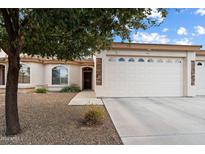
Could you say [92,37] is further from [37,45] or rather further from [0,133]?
[0,133]

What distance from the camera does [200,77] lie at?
15.2 metres

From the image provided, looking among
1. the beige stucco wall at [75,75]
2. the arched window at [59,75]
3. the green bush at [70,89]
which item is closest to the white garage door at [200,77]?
the green bush at [70,89]

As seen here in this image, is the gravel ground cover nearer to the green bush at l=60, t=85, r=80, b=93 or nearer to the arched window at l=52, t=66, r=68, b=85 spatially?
the green bush at l=60, t=85, r=80, b=93

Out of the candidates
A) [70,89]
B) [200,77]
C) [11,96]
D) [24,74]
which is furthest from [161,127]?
[24,74]

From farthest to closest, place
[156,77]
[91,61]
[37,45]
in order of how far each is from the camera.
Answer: [91,61], [156,77], [37,45]

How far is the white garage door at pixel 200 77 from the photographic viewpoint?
49.7 ft

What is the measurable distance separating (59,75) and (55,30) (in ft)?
51.4

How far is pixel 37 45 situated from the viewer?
253 inches

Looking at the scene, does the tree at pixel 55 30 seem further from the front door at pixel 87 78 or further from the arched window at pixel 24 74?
the front door at pixel 87 78

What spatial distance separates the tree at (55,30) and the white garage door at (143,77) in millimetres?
6551

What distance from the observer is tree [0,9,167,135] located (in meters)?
3.80
